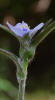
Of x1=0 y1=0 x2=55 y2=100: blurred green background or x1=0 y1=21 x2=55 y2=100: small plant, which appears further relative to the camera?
x1=0 y1=0 x2=55 y2=100: blurred green background

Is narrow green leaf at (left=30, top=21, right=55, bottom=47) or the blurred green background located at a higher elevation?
the blurred green background

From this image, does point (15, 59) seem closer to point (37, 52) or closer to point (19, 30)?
point (19, 30)

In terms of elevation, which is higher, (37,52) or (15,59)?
(37,52)

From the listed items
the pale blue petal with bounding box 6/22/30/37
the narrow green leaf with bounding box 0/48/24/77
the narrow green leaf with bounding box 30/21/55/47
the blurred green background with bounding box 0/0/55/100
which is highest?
the blurred green background with bounding box 0/0/55/100

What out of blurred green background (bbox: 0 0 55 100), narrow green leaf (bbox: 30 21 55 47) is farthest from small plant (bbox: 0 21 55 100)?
blurred green background (bbox: 0 0 55 100)

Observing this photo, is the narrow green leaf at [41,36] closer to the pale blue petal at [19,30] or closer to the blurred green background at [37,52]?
the pale blue petal at [19,30]

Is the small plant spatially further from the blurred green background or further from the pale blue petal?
the blurred green background

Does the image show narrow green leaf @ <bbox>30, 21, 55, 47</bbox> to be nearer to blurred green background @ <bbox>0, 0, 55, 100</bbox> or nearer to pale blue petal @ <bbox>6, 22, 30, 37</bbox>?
pale blue petal @ <bbox>6, 22, 30, 37</bbox>

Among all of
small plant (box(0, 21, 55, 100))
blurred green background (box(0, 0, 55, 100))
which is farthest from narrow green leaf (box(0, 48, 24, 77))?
blurred green background (box(0, 0, 55, 100))

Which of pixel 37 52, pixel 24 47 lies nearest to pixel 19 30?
pixel 24 47

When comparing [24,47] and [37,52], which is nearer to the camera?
[24,47]
